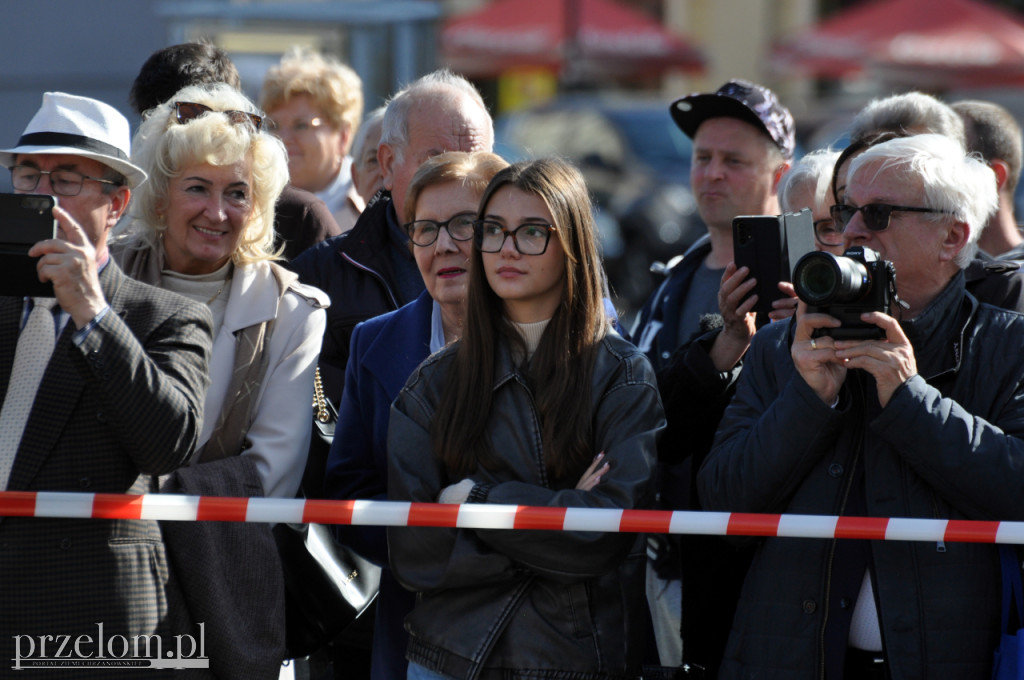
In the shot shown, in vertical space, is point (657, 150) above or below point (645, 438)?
above

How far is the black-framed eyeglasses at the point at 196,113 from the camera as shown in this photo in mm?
3904

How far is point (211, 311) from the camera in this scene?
144 inches

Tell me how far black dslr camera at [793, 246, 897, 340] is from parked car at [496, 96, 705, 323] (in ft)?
29.8

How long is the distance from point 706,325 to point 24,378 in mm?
1854

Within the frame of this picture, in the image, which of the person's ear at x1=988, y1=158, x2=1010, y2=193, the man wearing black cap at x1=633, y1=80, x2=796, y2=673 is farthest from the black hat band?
the person's ear at x1=988, y1=158, x2=1010, y2=193

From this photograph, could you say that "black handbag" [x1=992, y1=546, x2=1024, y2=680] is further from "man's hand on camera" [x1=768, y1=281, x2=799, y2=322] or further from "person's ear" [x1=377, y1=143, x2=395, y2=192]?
"person's ear" [x1=377, y1=143, x2=395, y2=192]

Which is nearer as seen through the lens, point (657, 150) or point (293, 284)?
point (293, 284)

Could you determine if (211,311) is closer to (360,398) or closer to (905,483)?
(360,398)

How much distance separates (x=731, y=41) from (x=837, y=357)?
2235 centimetres

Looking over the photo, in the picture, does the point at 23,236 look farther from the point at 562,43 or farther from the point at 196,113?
the point at 562,43

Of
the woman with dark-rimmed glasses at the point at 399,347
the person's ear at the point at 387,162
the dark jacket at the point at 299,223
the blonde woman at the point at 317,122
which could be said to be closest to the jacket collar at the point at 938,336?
the woman with dark-rimmed glasses at the point at 399,347

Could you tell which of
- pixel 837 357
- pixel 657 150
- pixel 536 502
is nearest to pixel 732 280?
pixel 837 357

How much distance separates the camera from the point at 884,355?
304 centimetres

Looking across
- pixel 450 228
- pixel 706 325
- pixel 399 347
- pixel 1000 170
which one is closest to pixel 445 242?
pixel 450 228
